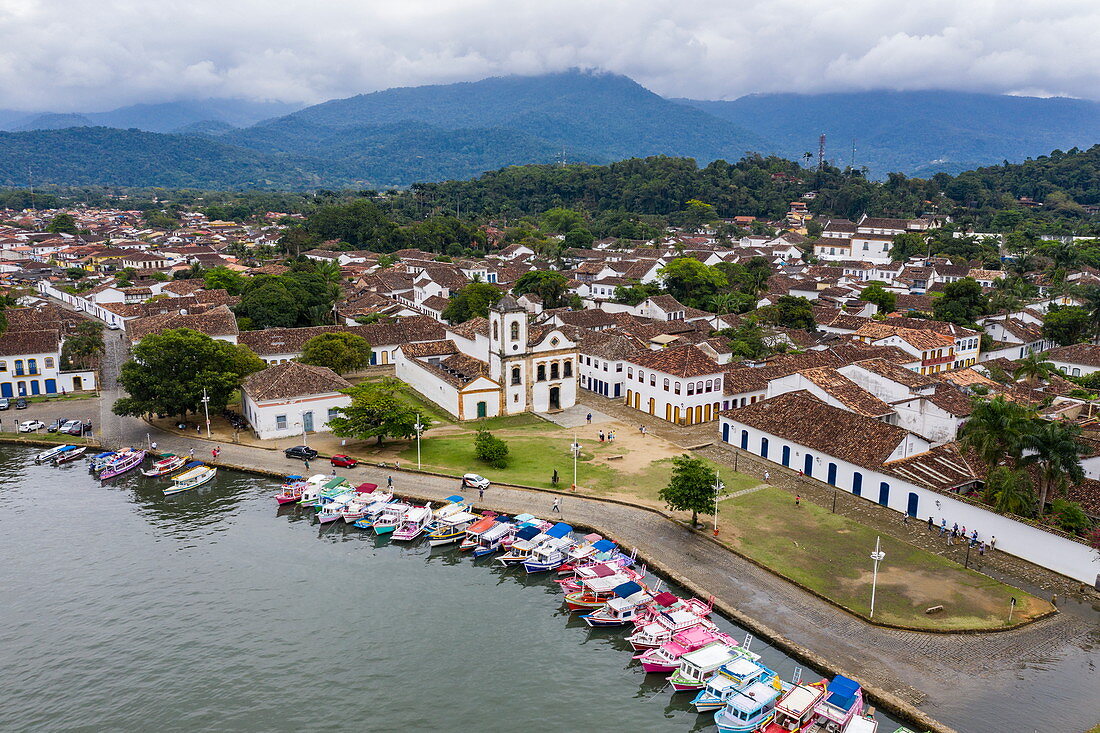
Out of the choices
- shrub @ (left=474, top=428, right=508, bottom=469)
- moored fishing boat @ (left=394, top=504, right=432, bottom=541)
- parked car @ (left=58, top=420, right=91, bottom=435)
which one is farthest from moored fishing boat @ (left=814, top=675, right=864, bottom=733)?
parked car @ (left=58, top=420, right=91, bottom=435)

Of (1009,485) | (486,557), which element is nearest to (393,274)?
(486,557)

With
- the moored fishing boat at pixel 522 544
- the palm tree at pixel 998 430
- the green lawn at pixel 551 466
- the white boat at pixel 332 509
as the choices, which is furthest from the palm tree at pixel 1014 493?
the white boat at pixel 332 509

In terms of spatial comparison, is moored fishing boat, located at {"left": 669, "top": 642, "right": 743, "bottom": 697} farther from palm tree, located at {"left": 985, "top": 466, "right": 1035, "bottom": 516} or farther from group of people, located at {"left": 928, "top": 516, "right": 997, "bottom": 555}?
palm tree, located at {"left": 985, "top": 466, "right": 1035, "bottom": 516}

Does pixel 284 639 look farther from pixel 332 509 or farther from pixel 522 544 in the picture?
pixel 522 544

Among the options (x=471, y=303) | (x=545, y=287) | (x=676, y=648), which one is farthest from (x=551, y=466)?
(x=545, y=287)

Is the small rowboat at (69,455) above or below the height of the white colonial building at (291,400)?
below

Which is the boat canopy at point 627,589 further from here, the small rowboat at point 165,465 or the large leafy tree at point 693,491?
the small rowboat at point 165,465

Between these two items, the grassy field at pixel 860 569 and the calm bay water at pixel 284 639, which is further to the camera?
the grassy field at pixel 860 569
